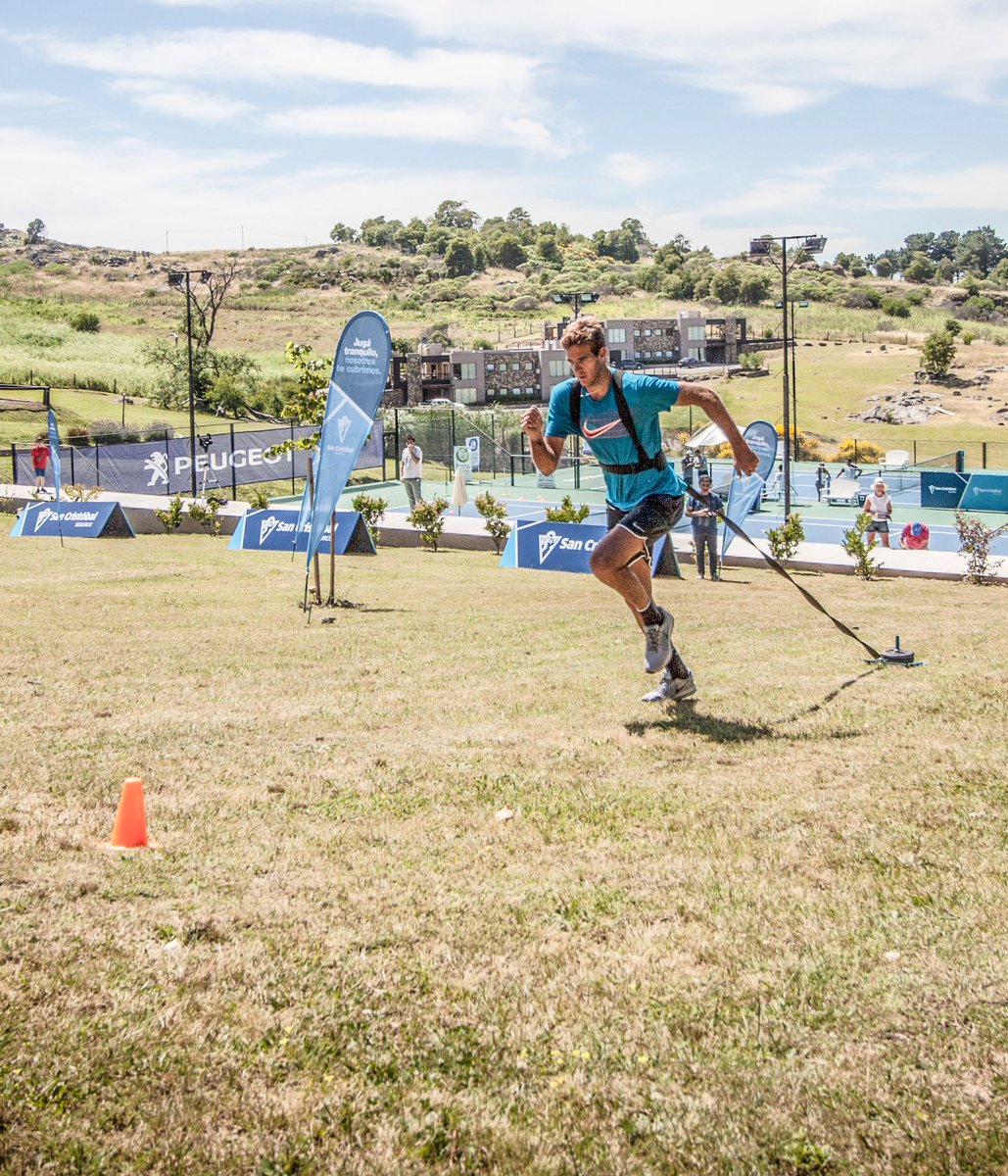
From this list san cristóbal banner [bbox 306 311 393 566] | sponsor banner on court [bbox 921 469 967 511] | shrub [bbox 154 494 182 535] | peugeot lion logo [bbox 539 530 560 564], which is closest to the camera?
san cristóbal banner [bbox 306 311 393 566]

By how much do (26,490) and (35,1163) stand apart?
3105cm

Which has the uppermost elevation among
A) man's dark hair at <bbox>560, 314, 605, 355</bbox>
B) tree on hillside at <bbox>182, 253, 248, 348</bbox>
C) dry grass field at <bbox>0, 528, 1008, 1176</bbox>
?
tree on hillside at <bbox>182, 253, 248, 348</bbox>

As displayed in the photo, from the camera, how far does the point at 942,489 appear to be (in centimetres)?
4047

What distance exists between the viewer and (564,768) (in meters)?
5.29

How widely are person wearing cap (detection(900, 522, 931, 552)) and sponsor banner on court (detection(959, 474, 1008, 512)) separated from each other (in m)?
15.8

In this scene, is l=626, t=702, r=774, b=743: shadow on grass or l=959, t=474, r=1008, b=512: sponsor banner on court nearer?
l=626, t=702, r=774, b=743: shadow on grass

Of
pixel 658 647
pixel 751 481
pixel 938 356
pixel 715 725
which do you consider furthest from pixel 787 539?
pixel 938 356

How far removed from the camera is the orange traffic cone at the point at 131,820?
14.0 feet

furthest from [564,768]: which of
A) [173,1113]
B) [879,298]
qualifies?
[879,298]

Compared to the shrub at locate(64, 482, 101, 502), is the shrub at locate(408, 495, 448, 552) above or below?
below

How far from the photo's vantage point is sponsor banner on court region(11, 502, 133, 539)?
24266mm

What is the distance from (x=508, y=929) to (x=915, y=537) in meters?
23.4

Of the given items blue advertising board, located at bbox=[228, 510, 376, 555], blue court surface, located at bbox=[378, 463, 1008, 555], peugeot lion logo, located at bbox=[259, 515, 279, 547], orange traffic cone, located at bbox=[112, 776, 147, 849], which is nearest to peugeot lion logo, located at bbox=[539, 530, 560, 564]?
blue advertising board, located at bbox=[228, 510, 376, 555]

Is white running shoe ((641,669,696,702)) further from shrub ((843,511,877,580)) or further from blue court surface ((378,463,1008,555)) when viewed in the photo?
blue court surface ((378,463,1008,555))
